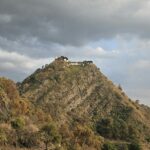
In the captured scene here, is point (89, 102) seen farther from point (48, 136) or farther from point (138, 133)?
point (48, 136)

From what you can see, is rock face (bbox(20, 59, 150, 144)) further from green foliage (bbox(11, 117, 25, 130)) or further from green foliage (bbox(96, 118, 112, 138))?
green foliage (bbox(11, 117, 25, 130))

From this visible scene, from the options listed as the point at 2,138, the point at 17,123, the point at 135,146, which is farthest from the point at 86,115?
the point at 2,138

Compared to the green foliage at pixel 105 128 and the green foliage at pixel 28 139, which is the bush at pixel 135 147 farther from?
the green foliage at pixel 28 139

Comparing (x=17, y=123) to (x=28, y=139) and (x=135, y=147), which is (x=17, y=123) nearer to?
(x=28, y=139)

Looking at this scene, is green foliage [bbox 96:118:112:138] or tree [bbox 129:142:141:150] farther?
green foliage [bbox 96:118:112:138]

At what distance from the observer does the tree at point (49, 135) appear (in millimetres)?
96144

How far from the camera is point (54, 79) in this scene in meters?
199

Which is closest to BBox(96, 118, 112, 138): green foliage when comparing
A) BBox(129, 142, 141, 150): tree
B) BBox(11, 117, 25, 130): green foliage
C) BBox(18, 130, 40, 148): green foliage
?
BBox(129, 142, 141, 150): tree

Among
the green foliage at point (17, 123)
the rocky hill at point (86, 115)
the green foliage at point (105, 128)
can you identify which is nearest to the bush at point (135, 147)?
the rocky hill at point (86, 115)

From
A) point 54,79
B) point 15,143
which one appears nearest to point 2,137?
point 15,143

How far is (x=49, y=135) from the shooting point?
321 feet

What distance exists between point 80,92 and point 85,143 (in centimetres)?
8145

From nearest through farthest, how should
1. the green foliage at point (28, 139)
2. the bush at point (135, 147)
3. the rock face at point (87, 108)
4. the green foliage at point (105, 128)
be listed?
the green foliage at point (28, 139) → the bush at point (135, 147) → the green foliage at point (105, 128) → the rock face at point (87, 108)

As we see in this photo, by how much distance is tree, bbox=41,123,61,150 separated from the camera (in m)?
96.1
